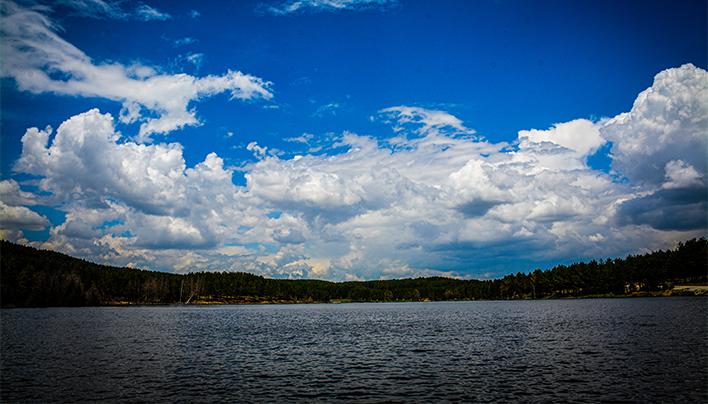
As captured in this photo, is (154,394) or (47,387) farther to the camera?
(47,387)

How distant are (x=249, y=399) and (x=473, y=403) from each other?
15.9m

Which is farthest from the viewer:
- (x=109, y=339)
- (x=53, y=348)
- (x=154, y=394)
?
(x=109, y=339)

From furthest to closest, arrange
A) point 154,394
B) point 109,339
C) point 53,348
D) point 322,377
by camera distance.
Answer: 1. point 109,339
2. point 53,348
3. point 322,377
4. point 154,394

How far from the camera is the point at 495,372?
42.5 meters

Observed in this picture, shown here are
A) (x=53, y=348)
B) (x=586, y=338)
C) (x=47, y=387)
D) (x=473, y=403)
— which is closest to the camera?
(x=473, y=403)

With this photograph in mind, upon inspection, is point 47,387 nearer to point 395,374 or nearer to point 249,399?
point 249,399

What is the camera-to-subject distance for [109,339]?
237 feet

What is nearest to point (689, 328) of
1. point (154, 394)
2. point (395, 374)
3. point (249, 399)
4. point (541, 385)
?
point (541, 385)

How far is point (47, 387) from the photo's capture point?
37594mm

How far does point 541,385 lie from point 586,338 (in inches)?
1414

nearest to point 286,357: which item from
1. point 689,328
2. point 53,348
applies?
point 53,348

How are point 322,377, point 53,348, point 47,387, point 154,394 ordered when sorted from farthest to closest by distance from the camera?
point 53,348 → point 322,377 → point 47,387 → point 154,394

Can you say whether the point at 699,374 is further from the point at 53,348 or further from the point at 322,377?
the point at 53,348

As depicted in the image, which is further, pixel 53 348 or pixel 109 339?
pixel 109 339
